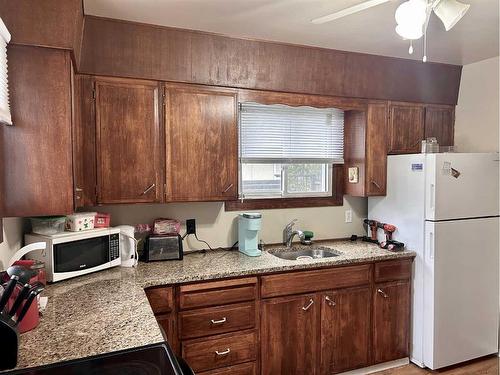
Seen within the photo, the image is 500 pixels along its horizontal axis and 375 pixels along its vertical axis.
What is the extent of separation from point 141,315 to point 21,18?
139 cm

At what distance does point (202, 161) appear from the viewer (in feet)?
8.12

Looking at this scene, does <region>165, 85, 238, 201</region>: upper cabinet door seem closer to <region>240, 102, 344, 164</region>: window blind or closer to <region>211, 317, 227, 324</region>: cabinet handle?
<region>240, 102, 344, 164</region>: window blind

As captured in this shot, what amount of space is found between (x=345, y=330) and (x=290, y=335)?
1.48 feet

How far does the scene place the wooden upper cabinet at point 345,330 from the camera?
2.55m

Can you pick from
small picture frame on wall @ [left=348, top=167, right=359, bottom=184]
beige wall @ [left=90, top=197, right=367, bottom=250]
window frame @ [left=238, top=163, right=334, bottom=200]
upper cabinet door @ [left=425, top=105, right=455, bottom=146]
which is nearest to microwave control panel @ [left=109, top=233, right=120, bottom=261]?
beige wall @ [left=90, top=197, right=367, bottom=250]

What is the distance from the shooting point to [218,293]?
2.21 meters

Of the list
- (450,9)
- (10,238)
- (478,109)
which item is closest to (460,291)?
(478,109)

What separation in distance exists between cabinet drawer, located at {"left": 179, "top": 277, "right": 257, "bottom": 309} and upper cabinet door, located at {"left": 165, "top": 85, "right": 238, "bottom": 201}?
607 mm

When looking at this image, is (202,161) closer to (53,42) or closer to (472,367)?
(53,42)

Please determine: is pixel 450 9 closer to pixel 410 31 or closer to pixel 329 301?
pixel 410 31

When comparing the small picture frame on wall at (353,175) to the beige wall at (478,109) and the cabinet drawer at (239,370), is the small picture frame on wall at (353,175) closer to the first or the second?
the beige wall at (478,109)

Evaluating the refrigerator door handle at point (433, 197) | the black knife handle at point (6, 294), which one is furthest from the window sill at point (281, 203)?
the black knife handle at point (6, 294)

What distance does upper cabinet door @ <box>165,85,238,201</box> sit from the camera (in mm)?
2404

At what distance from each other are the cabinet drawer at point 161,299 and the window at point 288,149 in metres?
1.01
